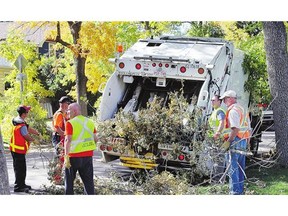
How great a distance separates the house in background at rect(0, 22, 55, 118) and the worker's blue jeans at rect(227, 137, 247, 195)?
12.5ft

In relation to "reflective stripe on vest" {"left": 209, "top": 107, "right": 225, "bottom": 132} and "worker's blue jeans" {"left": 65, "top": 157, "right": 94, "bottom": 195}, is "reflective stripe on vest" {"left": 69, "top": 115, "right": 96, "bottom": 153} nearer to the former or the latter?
"worker's blue jeans" {"left": 65, "top": 157, "right": 94, "bottom": 195}

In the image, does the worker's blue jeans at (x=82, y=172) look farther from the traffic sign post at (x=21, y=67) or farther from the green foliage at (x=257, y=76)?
the green foliage at (x=257, y=76)

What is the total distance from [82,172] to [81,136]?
39 cm

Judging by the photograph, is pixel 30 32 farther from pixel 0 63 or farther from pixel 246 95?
pixel 246 95

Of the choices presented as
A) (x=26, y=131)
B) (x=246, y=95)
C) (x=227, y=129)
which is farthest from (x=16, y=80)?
(x=227, y=129)

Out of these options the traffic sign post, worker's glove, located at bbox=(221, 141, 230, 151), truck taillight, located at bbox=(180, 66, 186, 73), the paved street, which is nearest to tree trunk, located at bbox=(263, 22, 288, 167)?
truck taillight, located at bbox=(180, 66, 186, 73)

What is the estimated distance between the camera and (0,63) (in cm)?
1107

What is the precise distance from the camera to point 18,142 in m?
7.37

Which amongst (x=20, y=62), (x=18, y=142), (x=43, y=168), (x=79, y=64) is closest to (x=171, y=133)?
(x=18, y=142)

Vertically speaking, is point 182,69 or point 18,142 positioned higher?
point 182,69

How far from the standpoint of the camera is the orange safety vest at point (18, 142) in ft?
24.1

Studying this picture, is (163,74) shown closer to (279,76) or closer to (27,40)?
(279,76)

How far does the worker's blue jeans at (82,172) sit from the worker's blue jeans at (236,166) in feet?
5.15

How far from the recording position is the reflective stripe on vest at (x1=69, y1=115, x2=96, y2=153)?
6411 millimetres
